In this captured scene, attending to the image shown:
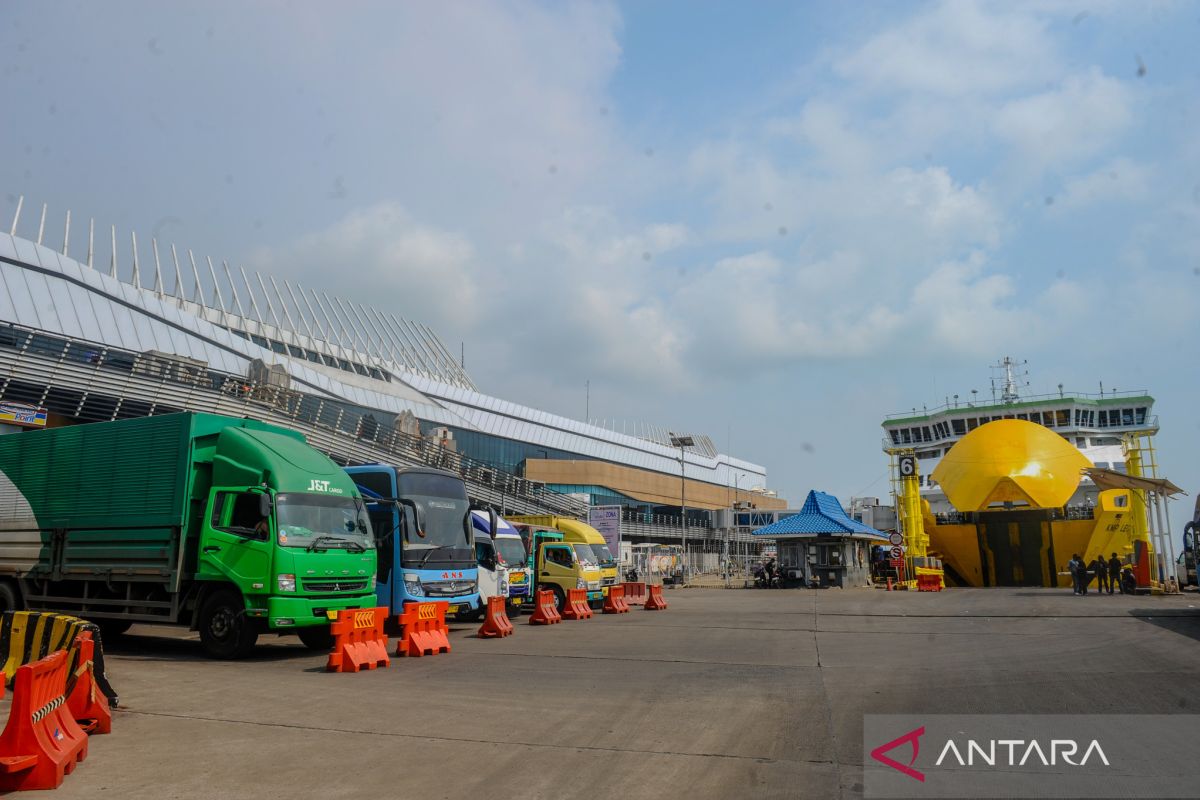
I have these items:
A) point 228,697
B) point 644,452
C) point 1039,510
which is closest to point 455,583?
point 228,697

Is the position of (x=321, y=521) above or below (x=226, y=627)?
above

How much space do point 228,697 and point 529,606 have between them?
51.2ft

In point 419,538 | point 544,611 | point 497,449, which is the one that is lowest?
point 544,611

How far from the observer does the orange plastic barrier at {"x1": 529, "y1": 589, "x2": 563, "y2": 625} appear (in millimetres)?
18391

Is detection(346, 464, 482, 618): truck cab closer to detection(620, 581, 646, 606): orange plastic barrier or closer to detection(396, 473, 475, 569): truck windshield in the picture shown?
detection(396, 473, 475, 569): truck windshield

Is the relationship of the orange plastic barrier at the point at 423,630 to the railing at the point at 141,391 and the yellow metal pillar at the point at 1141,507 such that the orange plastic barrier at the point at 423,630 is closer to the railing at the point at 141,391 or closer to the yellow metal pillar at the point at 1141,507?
the railing at the point at 141,391

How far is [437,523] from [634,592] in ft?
36.8

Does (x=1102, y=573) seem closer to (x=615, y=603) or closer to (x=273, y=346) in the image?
(x=615, y=603)

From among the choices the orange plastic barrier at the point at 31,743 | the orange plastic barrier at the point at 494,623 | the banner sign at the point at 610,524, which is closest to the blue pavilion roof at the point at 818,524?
the banner sign at the point at 610,524

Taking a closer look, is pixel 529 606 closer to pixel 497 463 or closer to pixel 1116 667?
pixel 1116 667

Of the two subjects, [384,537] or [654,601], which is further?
[654,601]

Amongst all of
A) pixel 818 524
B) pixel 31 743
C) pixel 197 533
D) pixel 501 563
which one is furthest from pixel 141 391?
pixel 818 524

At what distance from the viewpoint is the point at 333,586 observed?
12047 mm

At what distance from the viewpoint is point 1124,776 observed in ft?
17.7
